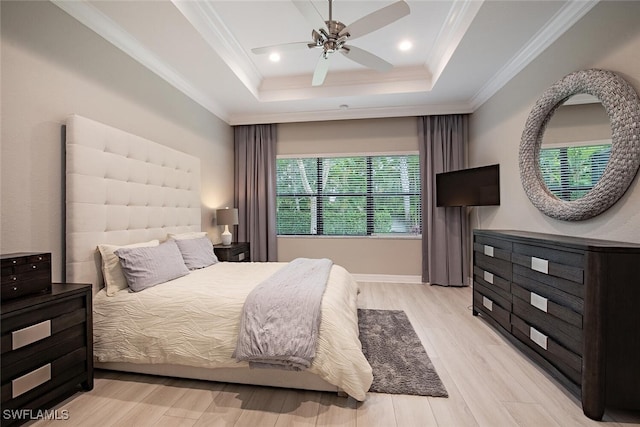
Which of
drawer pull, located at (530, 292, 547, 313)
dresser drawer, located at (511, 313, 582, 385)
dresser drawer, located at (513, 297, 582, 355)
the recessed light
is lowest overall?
dresser drawer, located at (511, 313, 582, 385)

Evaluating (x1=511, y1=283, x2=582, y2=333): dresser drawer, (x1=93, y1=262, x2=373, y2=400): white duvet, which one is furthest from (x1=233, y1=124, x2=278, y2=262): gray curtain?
(x1=511, y1=283, x2=582, y2=333): dresser drawer

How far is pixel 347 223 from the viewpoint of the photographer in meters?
4.82

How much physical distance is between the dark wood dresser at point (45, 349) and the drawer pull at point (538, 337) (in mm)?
2987

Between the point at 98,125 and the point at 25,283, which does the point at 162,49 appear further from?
the point at 25,283

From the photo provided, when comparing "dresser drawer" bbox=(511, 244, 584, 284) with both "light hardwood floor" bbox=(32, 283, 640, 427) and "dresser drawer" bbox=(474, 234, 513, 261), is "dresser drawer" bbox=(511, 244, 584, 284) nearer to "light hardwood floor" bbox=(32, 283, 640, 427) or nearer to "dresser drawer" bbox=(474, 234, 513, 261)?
"dresser drawer" bbox=(474, 234, 513, 261)

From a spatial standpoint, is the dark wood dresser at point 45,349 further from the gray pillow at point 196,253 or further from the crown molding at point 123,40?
the crown molding at point 123,40

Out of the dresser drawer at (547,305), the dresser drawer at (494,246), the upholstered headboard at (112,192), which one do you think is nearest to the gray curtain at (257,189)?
the upholstered headboard at (112,192)

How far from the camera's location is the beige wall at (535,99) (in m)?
1.84

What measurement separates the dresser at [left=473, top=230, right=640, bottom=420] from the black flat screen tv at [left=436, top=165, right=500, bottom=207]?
148 centimetres

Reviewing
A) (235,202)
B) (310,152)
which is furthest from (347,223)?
(235,202)

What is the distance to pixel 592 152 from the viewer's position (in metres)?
2.08

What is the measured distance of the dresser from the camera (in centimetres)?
154

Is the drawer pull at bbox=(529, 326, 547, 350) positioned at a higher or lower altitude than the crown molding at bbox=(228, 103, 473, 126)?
lower

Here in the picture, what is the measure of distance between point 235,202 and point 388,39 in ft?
10.8
